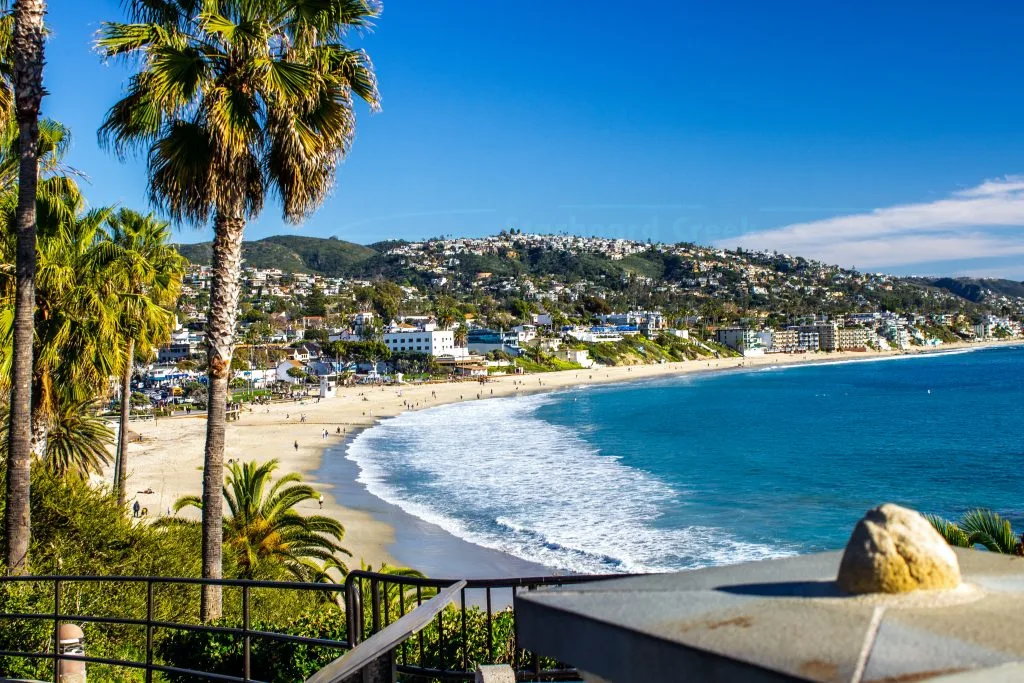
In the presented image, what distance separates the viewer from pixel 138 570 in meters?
11.5

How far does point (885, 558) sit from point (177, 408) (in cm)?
8278

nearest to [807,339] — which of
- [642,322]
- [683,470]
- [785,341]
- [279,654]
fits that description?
[785,341]

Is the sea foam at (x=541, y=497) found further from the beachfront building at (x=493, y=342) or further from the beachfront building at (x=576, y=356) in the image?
the beachfront building at (x=576, y=356)

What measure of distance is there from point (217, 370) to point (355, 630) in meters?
6.27

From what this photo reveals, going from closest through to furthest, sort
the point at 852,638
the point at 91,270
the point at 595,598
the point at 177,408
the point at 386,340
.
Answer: the point at 852,638
the point at 595,598
the point at 91,270
the point at 177,408
the point at 386,340

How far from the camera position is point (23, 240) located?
8.51 meters

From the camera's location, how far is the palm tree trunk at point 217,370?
379 inches

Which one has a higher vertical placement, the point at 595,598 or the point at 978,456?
the point at 595,598

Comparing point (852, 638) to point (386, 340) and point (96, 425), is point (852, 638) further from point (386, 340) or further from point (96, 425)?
point (386, 340)

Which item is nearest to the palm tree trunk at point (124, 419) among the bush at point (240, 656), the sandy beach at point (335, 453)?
the sandy beach at point (335, 453)

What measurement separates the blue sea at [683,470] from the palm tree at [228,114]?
1361cm

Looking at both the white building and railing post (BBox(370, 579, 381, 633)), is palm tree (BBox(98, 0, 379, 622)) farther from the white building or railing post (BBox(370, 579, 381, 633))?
the white building

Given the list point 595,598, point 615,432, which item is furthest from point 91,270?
point 615,432

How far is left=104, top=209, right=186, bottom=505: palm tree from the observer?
53.5 feet
